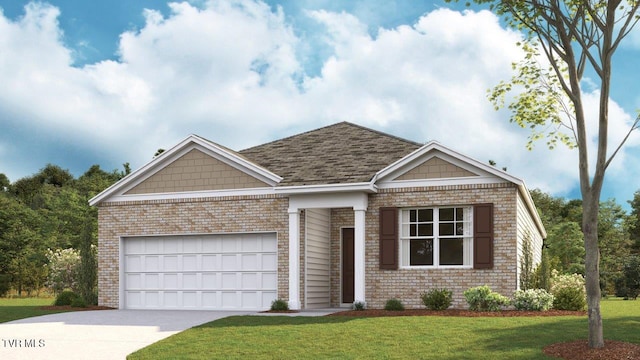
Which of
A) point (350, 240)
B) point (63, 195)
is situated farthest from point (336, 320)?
point (63, 195)

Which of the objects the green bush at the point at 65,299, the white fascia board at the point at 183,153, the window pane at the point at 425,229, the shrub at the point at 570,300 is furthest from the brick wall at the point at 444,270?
the green bush at the point at 65,299

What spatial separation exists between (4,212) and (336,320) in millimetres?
31425

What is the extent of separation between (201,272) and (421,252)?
6.65 metres

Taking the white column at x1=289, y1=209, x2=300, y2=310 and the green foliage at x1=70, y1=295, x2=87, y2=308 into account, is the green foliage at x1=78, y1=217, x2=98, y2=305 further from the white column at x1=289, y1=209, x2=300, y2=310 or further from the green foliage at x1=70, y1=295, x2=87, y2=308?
the white column at x1=289, y1=209, x2=300, y2=310

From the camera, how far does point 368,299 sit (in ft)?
67.8

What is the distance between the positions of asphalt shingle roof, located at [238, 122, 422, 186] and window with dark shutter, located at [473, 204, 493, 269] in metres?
3.15

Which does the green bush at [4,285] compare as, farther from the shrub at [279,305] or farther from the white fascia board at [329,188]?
the white fascia board at [329,188]

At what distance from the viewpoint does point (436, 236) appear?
20.2 meters

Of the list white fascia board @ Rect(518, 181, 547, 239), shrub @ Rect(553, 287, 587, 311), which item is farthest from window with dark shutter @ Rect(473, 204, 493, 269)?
shrub @ Rect(553, 287, 587, 311)

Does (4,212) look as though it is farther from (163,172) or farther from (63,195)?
(163,172)

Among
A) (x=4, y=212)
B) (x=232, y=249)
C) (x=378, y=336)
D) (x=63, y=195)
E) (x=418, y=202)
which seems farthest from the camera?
(x=63, y=195)

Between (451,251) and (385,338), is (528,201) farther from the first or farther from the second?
(385,338)

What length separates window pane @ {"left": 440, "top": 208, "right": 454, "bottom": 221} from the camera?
20172mm

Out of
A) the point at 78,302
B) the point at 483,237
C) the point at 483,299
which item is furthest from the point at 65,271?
the point at 483,299
